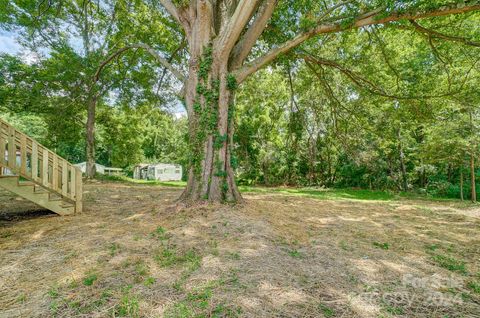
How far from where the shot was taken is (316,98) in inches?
608

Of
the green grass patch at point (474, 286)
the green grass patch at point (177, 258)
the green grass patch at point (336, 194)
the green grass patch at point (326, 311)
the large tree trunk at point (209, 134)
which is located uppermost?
the large tree trunk at point (209, 134)

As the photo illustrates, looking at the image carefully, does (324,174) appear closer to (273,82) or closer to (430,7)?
(273,82)

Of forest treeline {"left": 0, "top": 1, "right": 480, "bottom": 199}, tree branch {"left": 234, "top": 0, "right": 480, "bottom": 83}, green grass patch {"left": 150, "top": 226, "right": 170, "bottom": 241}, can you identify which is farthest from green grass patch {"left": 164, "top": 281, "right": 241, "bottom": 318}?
tree branch {"left": 234, "top": 0, "right": 480, "bottom": 83}

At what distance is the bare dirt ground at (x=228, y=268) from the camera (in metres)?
1.98

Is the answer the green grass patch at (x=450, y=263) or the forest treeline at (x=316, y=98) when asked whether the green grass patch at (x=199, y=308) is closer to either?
the green grass patch at (x=450, y=263)

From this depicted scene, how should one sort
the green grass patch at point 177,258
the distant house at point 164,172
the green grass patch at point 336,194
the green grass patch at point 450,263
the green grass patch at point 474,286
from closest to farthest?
the green grass patch at point 474,286 < the green grass patch at point 177,258 < the green grass patch at point 450,263 < the green grass patch at point 336,194 < the distant house at point 164,172

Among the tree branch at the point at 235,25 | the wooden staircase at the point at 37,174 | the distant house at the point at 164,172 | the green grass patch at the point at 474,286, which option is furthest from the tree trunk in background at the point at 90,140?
the green grass patch at the point at 474,286

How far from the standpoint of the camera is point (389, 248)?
141 inches

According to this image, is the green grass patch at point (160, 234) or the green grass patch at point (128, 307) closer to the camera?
the green grass patch at point (128, 307)

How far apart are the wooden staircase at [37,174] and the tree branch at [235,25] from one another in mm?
3978

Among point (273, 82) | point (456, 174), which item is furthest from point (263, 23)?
point (456, 174)

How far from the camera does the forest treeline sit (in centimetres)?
722

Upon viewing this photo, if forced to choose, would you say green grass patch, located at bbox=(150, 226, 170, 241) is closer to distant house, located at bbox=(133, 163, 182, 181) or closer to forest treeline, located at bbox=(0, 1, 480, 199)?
forest treeline, located at bbox=(0, 1, 480, 199)

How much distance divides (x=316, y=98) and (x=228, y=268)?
14.6 meters
